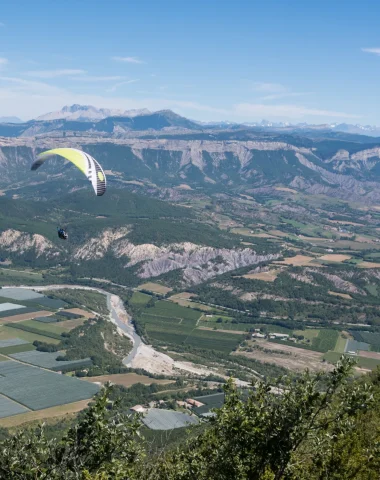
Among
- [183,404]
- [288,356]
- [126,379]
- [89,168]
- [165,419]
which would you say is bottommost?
[288,356]

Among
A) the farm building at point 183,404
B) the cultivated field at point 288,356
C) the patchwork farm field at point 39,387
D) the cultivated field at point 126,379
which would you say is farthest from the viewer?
the cultivated field at point 288,356

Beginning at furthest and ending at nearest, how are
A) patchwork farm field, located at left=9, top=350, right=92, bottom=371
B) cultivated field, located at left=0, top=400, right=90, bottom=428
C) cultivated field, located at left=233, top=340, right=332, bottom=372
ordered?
cultivated field, located at left=233, top=340, right=332, bottom=372 → patchwork farm field, located at left=9, top=350, right=92, bottom=371 → cultivated field, located at left=0, top=400, right=90, bottom=428

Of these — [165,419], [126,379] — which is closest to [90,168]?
[165,419]

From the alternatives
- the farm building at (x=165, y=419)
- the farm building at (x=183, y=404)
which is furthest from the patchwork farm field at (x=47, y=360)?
the farm building at (x=165, y=419)

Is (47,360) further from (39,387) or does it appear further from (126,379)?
(126,379)

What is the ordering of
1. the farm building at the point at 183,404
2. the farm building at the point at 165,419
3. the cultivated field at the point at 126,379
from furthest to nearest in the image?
the cultivated field at the point at 126,379 < the farm building at the point at 183,404 < the farm building at the point at 165,419

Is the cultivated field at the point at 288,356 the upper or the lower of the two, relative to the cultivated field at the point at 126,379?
lower

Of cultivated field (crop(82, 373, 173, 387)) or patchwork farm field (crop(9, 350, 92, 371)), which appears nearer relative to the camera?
cultivated field (crop(82, 373, 173, 387))

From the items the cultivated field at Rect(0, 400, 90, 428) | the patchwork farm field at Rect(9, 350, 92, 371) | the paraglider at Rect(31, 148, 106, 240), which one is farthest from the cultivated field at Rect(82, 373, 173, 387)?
the paraglider at Rect(31, 148, 106, 240)

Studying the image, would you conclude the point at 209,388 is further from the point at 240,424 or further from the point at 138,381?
the point at 240,424

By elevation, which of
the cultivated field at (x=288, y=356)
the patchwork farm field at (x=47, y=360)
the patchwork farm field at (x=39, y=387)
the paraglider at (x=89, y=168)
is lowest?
the cultivated field at (x=288, y=356)

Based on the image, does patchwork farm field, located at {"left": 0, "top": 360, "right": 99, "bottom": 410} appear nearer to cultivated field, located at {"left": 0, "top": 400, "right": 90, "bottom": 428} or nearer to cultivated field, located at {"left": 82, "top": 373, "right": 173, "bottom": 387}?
cultivated field, located at {"left": 0, "top": 400, "right": 90, "bottom": 428}

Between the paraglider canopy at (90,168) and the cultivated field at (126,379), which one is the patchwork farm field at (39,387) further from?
the paraglider canopy at (90,168)

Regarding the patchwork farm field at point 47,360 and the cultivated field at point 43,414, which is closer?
the cultivated field at point 43,414
